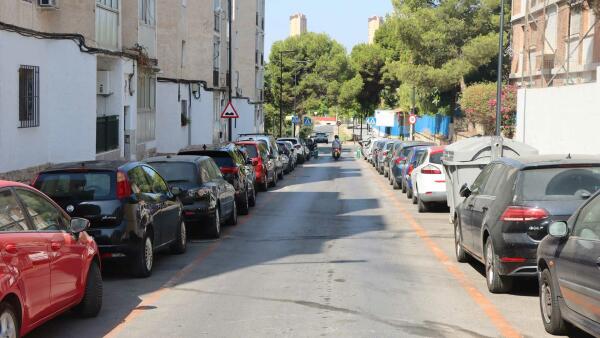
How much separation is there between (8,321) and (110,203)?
4.43 meters

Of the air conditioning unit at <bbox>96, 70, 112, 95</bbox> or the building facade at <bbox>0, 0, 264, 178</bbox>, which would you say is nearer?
the building facade at <bbox>0, 0, 264, 178</bbox>

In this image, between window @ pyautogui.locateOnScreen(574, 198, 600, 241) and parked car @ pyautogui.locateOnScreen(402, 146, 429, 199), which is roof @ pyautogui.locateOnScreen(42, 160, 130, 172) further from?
parked car @ pyautogui.locateOnScreen(402, 146, 429, 199)

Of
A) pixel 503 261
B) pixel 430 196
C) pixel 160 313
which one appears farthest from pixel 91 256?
pixel 430 196

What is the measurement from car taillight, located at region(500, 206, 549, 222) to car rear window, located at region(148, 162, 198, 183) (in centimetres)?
727

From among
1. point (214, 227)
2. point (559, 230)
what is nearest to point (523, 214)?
point (559, 230)

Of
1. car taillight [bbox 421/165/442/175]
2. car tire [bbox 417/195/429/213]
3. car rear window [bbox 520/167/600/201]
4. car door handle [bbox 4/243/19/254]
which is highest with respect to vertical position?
car rear window [bbox 520/167/600/201]

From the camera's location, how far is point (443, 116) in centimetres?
6575

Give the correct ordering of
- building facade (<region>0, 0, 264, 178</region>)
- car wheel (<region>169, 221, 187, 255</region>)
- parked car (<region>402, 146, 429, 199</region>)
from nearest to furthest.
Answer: car wheel (<region>169, 221, 187, 255</region>) < building facade (<region>0, 0, 264, 178</region>) < parked car (<region>402, 146, 429, 199</region>)

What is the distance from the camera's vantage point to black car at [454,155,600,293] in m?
9.16

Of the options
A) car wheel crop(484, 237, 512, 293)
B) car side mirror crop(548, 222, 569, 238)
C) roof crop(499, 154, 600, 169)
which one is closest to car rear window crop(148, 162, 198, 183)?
car wheel crop(484, 237, 512, 293)

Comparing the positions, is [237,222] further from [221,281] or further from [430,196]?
[221,281]

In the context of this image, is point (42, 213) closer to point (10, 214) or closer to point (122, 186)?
point (10, 214)

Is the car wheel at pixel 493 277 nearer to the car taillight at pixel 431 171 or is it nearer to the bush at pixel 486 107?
the car taillight at pixel 431 171

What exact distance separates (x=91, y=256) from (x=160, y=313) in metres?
0.98
